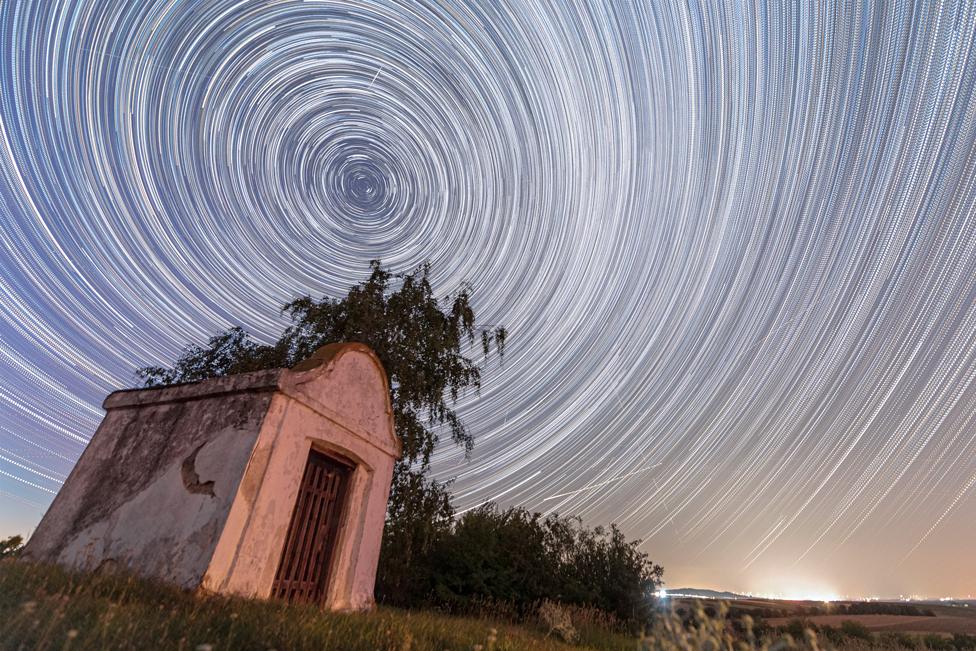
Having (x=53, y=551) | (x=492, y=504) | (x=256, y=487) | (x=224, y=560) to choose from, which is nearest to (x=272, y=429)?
(x=256, y=487)

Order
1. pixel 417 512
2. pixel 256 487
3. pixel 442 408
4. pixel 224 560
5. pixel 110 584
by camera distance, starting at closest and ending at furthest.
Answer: pixel 110 584 → pixel 224 560 → pixel 256 487 → pixel 417 512 → pixel 442 408

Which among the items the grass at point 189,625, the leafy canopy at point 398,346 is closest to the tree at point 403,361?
the leafy canopy at point 398,346

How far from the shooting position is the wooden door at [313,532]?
815 centimetres

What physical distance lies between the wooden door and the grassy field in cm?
194

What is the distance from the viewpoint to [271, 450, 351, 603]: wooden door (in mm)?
8148

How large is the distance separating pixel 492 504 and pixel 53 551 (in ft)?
44.7

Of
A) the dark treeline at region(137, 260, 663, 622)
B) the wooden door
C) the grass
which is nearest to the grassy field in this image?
the grass

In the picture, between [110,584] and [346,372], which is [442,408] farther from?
[110,584]

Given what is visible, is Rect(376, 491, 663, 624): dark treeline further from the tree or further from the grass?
the grass

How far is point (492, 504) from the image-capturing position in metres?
18.8

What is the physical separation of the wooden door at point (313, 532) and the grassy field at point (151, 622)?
1938 mm

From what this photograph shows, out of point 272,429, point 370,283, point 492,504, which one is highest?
point 370,283

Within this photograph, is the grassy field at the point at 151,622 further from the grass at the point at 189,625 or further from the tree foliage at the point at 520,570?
the tree foliage at the point at 520,570

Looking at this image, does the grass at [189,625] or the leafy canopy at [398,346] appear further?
the leafy canopy at [398,346]
